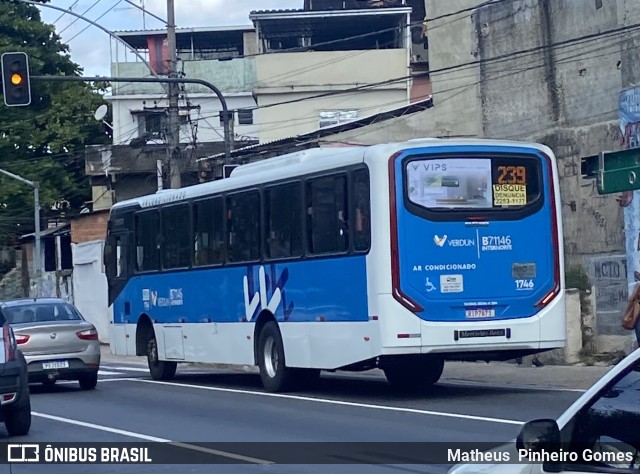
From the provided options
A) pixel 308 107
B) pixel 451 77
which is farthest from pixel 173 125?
pixel 308 107

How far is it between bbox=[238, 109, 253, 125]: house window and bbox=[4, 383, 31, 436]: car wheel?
140 ft

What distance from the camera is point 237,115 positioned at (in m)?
56.6

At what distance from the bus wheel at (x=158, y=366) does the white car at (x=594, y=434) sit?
18.4 m

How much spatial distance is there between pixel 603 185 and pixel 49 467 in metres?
9.51

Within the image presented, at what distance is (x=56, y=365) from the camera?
20.8 m

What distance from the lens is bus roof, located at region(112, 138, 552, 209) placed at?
54.0ft

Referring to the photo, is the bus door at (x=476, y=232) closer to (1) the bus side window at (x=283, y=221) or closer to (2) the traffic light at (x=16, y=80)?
(1) the bus side window at (x=283, y=221)

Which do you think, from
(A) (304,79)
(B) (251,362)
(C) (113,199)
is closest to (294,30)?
(A) (304,79)

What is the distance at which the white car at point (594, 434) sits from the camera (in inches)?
202

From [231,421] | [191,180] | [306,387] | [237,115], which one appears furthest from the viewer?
[237,115]

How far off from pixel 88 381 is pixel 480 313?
813 cm

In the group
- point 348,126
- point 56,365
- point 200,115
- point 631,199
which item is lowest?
point 56,365

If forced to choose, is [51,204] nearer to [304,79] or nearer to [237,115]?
[237,115]

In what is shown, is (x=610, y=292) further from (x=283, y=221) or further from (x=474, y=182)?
(x=283, y=221)
